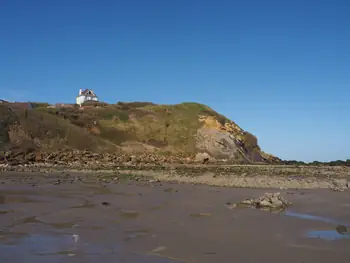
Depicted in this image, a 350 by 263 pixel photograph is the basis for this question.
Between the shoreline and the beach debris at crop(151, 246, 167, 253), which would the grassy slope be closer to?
the shoreline

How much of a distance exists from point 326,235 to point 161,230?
3.51m

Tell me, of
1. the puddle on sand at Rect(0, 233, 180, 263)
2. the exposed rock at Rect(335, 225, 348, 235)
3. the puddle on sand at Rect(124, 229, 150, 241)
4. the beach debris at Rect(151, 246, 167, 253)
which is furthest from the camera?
the exposed rock at Rect(335, 225, 348, 235)

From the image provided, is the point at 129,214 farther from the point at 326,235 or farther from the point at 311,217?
the point at 311,217

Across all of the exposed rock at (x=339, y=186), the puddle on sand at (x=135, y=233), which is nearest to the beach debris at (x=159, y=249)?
the puddle on sand at (x=135, y=233)

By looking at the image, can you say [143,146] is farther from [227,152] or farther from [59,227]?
[59,227]

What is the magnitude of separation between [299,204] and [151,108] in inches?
2484

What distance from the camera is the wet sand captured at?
5941mm

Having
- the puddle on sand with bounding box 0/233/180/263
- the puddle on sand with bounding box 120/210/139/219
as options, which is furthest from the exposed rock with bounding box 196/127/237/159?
the puddle on sand with bounding box 0/233/180/263

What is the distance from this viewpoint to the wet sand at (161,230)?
19.5 ft

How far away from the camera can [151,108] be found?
7450cm

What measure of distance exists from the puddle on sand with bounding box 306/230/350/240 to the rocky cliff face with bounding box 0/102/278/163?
41543 millimetres

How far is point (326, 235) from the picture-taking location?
781cm

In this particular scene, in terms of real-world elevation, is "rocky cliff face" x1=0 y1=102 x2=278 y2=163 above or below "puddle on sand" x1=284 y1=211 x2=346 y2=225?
above

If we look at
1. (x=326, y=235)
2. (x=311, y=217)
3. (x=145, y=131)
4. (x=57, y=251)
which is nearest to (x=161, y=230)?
(x=57, y=251)
